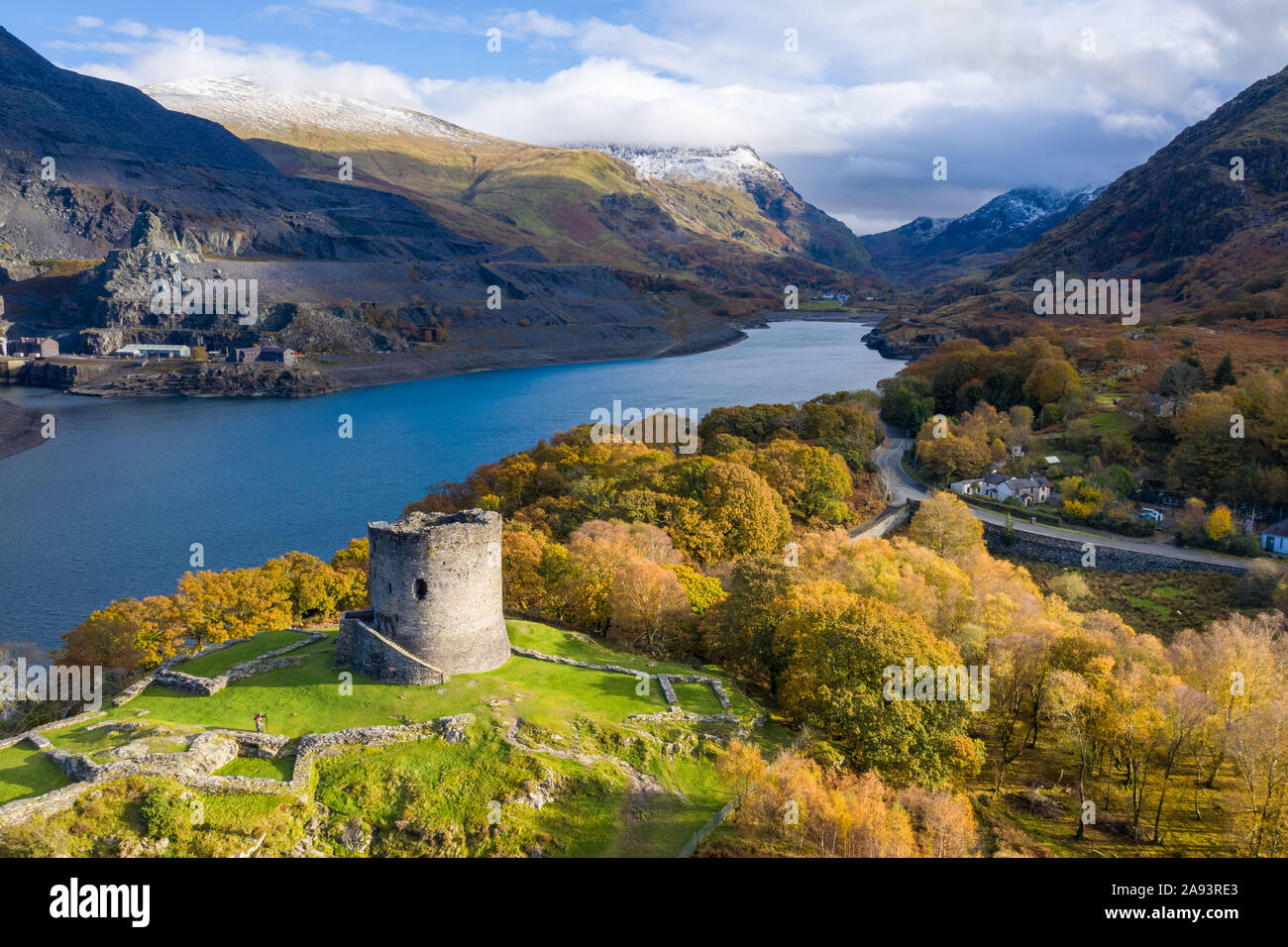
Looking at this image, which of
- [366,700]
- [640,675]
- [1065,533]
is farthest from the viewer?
[1065,533]

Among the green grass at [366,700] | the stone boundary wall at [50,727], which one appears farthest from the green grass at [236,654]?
the stone boundary wall at [50,727]

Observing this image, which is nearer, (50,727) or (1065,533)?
(50,727)

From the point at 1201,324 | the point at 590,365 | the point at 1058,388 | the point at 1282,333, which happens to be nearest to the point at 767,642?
the point at 1058,388

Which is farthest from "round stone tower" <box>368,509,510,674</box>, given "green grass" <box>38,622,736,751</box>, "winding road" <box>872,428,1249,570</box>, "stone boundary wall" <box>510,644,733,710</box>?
"winding road" <box>872,428,1249,570</box>

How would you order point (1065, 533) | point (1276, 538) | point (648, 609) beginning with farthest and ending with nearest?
point (1065, 533), point (1276, 538), point (648, 609)

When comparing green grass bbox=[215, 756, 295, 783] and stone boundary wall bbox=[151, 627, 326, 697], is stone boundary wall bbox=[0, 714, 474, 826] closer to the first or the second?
green grass bbox=[215, 756, 295, 783]

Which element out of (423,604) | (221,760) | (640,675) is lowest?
(640,675)

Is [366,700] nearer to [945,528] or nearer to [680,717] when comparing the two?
[680,717]

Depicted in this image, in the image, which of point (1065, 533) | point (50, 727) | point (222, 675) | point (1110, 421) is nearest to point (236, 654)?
point (222, 675)
